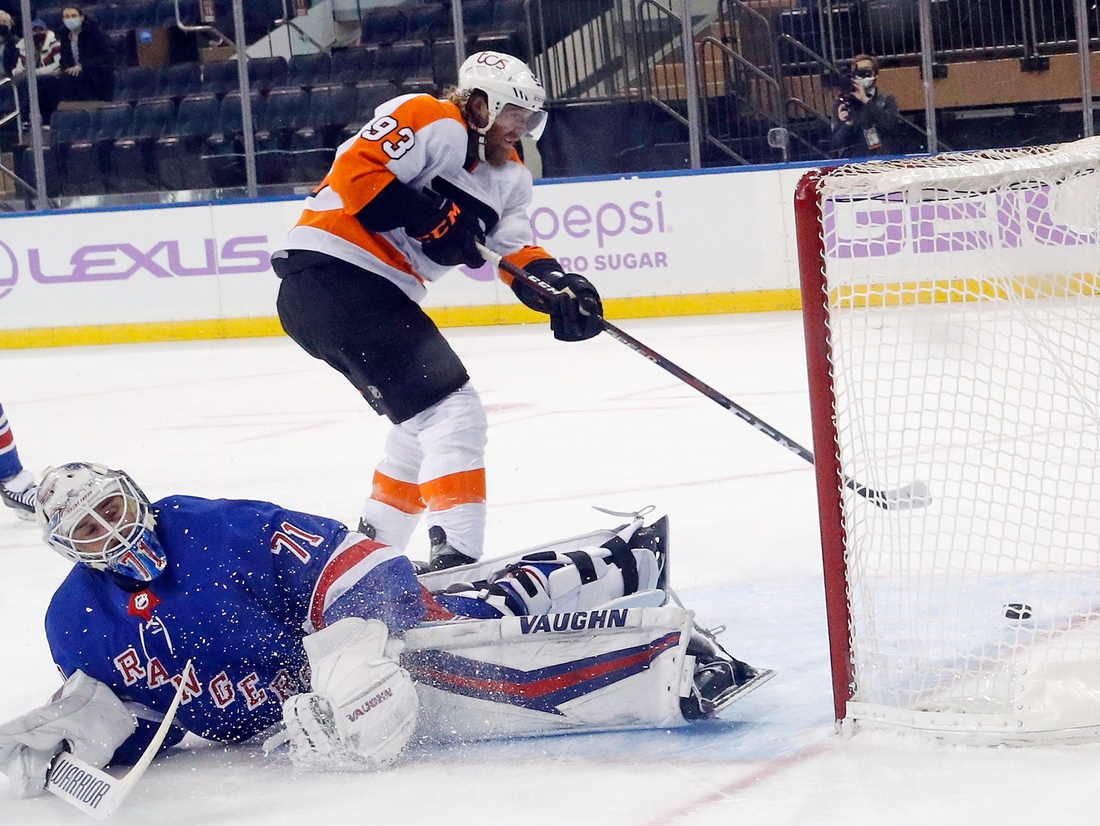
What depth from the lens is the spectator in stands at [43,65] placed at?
8.43m

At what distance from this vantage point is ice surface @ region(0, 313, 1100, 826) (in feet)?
5.74

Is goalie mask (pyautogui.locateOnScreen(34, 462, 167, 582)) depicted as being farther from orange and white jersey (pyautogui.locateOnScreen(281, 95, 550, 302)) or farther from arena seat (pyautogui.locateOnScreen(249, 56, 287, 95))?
arena seat (pyautogui.locateOnScreen(249, 56, 287, 95))

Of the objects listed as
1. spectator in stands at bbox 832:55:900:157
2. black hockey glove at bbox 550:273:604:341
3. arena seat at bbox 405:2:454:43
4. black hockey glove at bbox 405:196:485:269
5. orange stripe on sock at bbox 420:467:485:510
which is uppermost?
arena seat at bbox 405:2:454:43

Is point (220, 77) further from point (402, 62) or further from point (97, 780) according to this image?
point (97, 780)

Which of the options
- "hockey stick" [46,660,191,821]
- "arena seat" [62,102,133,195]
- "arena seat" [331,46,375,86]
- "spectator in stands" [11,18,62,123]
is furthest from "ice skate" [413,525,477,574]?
"spectator in stands" [11,18,62,123]

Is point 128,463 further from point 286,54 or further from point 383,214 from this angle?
point 286,54

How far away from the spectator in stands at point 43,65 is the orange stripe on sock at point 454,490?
6.48 metres

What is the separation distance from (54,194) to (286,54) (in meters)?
1.52

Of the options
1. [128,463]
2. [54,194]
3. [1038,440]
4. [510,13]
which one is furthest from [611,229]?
[1038,440]

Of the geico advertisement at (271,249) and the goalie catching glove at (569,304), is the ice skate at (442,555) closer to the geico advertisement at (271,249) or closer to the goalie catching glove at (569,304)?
the goalie catching glove at (569,304)

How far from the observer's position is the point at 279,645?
1981mm

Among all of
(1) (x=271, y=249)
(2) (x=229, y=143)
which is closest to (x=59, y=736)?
(1) (x=271, y=249)

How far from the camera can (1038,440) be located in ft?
9.57

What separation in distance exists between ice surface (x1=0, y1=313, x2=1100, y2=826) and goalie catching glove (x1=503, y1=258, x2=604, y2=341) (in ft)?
1.74
